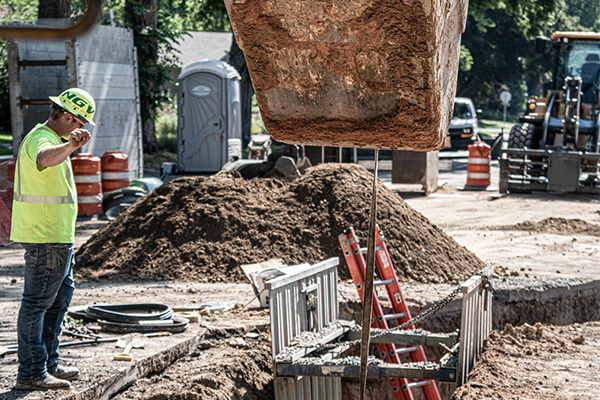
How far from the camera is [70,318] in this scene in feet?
24.6

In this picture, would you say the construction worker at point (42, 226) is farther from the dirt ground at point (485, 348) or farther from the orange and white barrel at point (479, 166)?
the orange and white barrel at point (479, 166)

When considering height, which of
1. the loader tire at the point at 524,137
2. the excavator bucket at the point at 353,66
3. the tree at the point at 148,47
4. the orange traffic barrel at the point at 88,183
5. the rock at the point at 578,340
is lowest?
the rock at the point at 578,340

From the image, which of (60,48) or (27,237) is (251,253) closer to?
(27,237)

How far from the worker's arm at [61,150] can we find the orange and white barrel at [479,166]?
15.6m

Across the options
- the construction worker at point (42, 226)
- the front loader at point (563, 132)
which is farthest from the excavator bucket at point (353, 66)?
the front loader at point (563, 132)

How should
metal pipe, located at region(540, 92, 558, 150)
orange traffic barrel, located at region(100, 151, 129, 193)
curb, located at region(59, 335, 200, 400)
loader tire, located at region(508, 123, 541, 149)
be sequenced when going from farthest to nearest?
1. loader tire, located at region(508, 123, 541, 149)
2. metal pipe, located at region(540, 92, 558, 150)
3. orange traffic barrel, located at region(100, 151, 129, 193)
4. curb, located at region(59, 335, 200, 400)

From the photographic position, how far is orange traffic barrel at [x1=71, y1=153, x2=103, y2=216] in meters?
14.1

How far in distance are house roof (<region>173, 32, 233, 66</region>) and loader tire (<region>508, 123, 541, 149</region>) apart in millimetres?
29428

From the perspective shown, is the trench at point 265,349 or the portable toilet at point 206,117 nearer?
the trench at point 265,349

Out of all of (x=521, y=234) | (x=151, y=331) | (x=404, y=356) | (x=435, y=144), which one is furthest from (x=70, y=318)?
(x=521, y=234)

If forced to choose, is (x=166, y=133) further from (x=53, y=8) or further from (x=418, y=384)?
(x=418, y=384)

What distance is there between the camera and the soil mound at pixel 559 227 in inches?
531

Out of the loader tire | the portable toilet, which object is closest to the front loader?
the loader tire

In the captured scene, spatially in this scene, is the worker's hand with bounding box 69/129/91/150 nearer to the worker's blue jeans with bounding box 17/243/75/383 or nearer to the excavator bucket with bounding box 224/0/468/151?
the worker's blue jeans with bounding box 17/243/75/383
